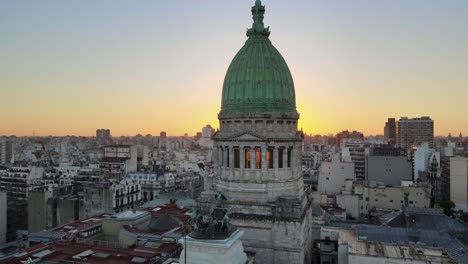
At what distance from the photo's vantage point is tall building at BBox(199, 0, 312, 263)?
36938 millimetres

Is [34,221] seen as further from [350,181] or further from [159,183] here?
[350,181]

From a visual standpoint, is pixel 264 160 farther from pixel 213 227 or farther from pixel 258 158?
pixel 213 227

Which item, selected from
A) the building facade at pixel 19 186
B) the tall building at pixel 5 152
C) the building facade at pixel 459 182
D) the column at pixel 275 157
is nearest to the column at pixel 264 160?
the column at pixel 275 157

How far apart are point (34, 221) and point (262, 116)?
63.7m

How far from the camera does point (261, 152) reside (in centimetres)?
3906

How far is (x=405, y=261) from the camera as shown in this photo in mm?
37250

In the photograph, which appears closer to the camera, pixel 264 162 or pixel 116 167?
pixel 264 162

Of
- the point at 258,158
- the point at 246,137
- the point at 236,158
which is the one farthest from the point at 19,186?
the point at 258,158

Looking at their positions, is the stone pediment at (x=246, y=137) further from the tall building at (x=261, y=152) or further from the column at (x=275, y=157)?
the column at (x=275, y=157)

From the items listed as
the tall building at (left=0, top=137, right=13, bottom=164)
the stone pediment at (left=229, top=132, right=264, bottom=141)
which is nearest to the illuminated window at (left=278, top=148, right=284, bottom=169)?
the stone pediment at (left=229, top=132, right=264, bottom=141)

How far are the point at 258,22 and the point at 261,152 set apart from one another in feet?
47.4

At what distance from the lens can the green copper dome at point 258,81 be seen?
39250 mm

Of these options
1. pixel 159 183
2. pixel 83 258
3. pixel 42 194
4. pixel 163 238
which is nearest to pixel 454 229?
pixel 163 238

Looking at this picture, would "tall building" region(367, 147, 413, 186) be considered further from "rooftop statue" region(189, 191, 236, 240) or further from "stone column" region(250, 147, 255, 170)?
"rooftop statue" region(189, 191, 236, 240)
